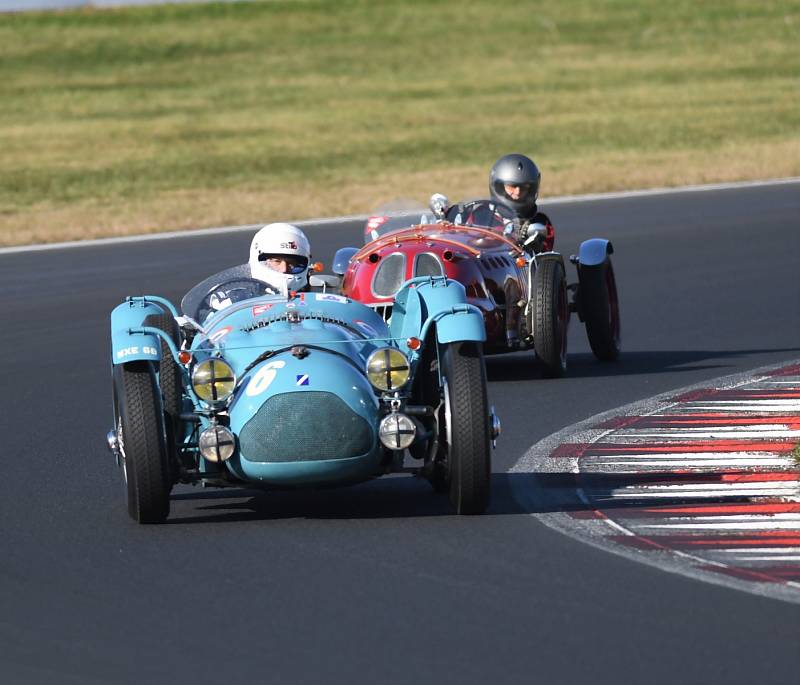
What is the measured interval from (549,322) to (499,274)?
18.8 inches

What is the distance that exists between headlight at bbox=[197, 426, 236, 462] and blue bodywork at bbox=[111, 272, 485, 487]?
2.3 inches

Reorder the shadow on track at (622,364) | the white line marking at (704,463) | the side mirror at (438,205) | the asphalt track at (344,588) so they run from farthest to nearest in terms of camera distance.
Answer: the side mirror at (438,205)
the shadow on track at (622,364)
the white line marking at (704,463)
the asphalt track at (344,588)

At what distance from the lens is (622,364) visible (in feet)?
45.6

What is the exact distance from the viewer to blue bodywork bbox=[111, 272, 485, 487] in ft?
26.3

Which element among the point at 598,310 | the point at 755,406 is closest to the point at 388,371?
the point at 755,406

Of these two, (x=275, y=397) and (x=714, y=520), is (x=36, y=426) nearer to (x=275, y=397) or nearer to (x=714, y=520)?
(x=275, y=397)

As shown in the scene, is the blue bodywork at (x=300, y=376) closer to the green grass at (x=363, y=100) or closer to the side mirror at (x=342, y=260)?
the side mirror at (x=342, y=260)

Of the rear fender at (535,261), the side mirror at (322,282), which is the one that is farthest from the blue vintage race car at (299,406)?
the rear fender at (535,261)

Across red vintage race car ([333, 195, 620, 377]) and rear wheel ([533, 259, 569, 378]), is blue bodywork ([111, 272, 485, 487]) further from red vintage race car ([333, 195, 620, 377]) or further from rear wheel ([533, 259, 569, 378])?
rear wheel ([533, 259, 569, 378])

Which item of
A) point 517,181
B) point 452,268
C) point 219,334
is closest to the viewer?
point 219,334

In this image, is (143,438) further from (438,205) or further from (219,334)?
(438,205)

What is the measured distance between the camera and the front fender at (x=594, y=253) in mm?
13945

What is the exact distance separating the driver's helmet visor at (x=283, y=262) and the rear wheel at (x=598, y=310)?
455cm

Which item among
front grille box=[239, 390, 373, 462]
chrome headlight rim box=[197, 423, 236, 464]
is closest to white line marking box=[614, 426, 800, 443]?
front grille box=[239, 390, 373, 462]
